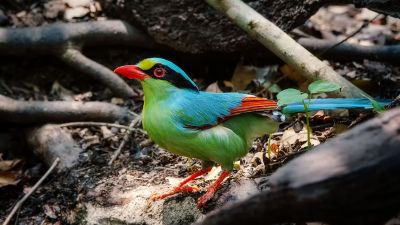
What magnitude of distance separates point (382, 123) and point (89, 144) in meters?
3.47

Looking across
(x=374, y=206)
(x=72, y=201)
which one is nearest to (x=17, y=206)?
(x=72, y=201)

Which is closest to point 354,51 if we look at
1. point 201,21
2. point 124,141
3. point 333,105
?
point 201,21

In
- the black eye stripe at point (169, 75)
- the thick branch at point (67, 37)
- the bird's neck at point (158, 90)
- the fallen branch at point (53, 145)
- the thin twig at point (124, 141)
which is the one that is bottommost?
the fallen branch at point (53, 145)

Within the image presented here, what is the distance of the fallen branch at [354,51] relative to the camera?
18.5ft

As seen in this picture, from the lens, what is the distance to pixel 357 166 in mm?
2195

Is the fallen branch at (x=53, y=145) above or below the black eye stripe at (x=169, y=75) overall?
below

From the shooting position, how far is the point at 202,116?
3734mm

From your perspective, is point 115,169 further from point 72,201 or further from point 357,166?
point 357,166

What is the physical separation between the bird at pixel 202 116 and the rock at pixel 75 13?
261 centimetres

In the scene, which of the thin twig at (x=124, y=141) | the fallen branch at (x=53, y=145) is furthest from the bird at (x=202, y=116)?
the fallen branch at (x=53, y=145)

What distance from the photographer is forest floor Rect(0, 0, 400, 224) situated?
4.00 m

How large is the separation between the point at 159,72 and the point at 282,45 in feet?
4.63

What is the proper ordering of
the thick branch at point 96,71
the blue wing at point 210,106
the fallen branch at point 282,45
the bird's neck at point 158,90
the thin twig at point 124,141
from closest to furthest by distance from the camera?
the blue wing at point 210,106
the bird's neck at point 158,90
the fallen branch at point 282,45
the thin twig at point 124,141
the thick branch at point 96,71

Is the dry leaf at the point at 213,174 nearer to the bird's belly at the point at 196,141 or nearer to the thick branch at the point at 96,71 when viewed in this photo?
the bird's belly at the point at 196,141
